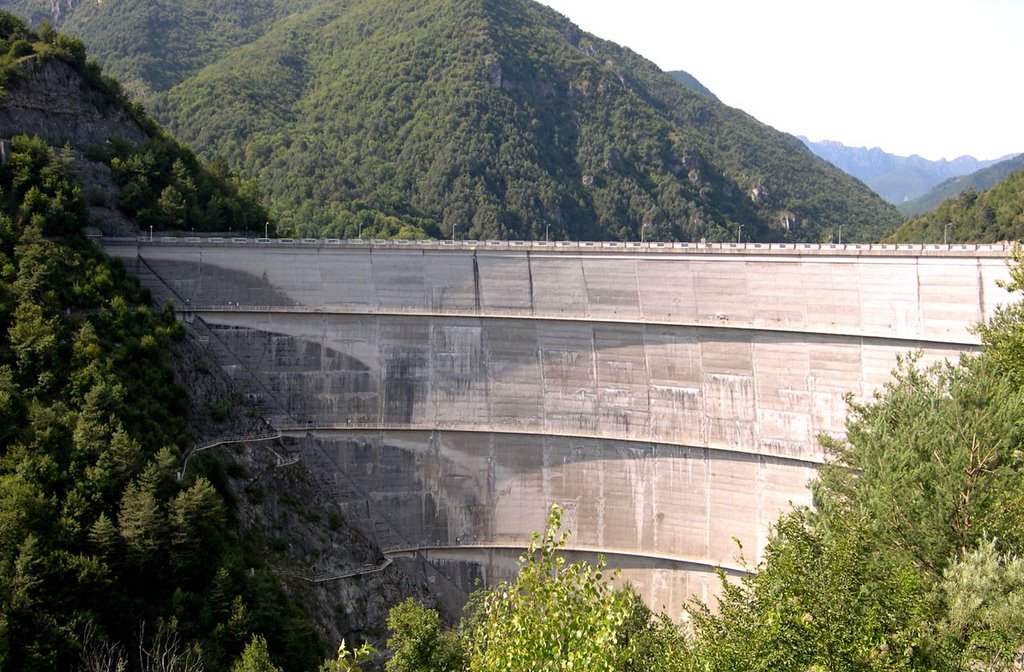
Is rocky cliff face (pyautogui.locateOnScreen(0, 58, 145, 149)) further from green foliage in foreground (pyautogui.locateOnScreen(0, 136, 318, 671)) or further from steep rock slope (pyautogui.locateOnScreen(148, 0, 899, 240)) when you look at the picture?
steep rock slope (pyautogui.locateOnScreen(148, 0, 899, 240))

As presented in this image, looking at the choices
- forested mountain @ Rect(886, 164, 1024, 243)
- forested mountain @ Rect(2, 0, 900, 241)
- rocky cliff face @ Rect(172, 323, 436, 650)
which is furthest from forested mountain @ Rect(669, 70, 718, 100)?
rocky cliff face @ Rect(172, 323, 436, 650)

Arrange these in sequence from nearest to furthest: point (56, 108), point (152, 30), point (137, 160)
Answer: point (56, 108), point (137, 160), point (152, 30)

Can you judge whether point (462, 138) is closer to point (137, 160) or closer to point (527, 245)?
point (137, 160)

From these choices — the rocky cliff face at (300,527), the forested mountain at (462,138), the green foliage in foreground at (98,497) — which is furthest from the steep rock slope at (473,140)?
the green foliage in foreground at (98,497)

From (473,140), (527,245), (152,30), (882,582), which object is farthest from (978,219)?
(152,30)

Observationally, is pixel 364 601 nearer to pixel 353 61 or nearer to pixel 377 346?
pixel 377 346

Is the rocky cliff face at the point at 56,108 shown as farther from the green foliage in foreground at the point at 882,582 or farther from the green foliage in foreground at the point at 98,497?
the green foliage in foreground at the point at 882,582

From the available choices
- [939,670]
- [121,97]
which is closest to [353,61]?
[121,97]
